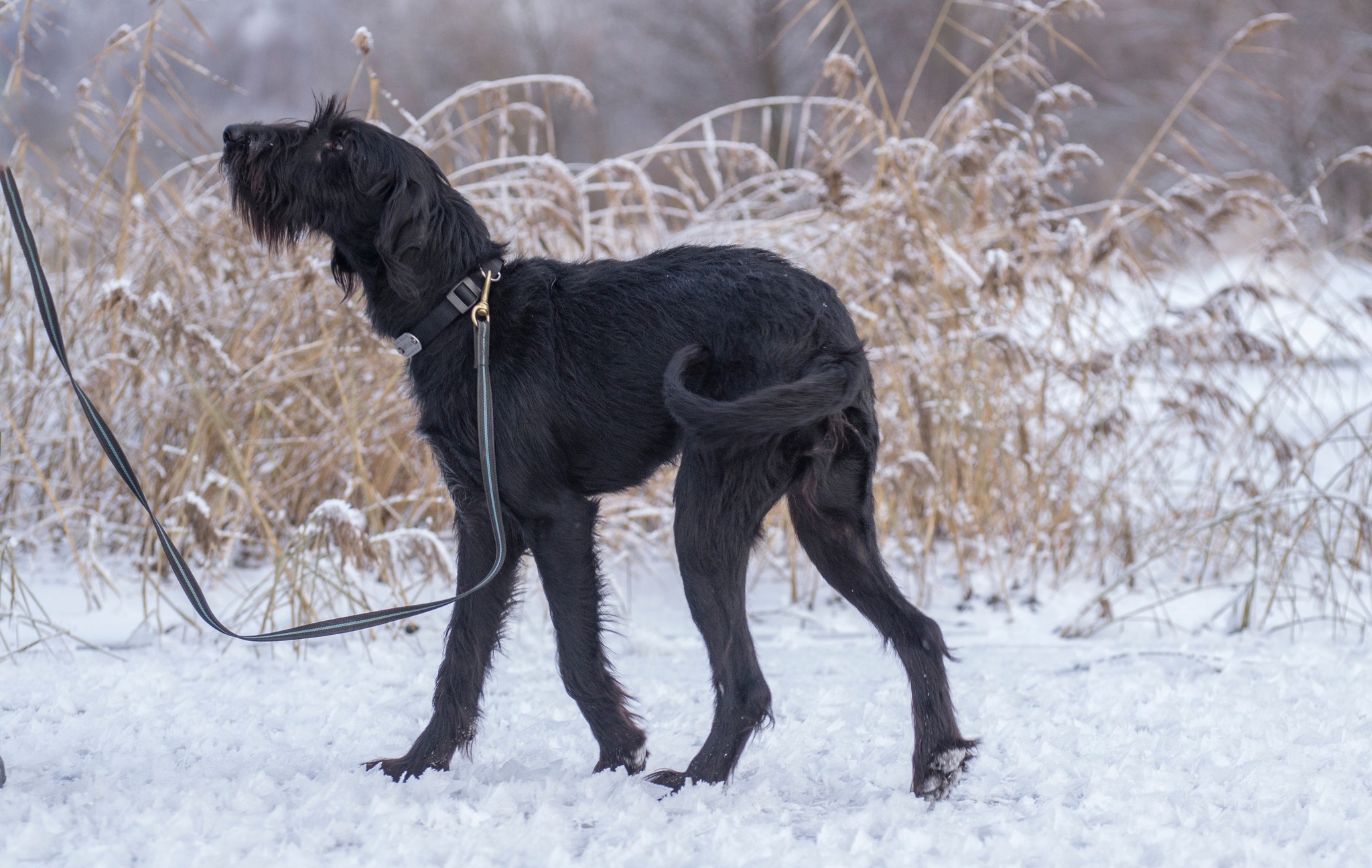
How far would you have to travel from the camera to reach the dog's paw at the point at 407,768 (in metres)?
2.21

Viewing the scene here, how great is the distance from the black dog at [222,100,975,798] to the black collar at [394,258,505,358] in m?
0.03

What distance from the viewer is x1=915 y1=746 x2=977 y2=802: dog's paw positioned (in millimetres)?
2092

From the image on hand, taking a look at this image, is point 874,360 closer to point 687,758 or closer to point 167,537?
point 687,758

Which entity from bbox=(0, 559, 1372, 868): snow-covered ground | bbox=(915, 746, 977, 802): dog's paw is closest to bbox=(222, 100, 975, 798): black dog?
bbox=(915, 746, 977, 802): dog's paw

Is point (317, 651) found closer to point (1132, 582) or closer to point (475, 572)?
point (475, 572)

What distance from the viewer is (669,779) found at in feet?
7.02

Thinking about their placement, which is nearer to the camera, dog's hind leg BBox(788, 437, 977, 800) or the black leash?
the black leash

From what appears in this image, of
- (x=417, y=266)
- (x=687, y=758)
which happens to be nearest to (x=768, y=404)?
(x=417, y=266)

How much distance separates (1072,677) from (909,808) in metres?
1.31

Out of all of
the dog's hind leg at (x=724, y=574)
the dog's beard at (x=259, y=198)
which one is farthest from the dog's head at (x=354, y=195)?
the dog's hind leg at (x=724, y=574)

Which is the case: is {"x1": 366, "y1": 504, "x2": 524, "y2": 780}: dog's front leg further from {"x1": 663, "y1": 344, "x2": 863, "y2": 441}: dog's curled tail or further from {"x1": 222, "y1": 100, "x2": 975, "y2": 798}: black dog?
{"x1": 663, "y1": 344, "x2": 863, "y2": 441}: dog's curled tail

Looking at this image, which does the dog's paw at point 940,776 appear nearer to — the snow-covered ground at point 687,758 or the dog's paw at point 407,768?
the snow-covered ground at point 687,758

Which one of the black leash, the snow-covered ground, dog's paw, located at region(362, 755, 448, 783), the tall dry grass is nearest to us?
the snow-covered ground

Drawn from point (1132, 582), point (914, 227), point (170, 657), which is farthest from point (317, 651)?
point (1132, 582)
